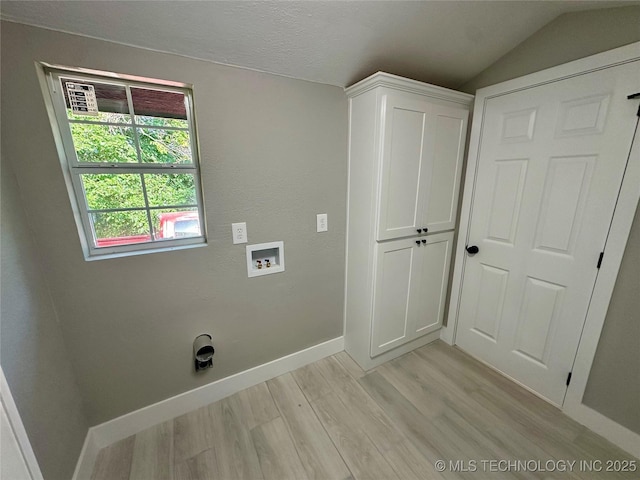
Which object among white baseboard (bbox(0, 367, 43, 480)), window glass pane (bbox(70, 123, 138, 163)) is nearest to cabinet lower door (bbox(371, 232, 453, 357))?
window glass pane (bbox(70, 123, 138, 163))

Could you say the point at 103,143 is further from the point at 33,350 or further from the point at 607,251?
the point at 607,251

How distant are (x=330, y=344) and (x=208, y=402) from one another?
0.96 metres

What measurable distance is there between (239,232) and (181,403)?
1142 millimetres

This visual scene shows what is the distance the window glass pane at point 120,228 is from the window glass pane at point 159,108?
49 cm

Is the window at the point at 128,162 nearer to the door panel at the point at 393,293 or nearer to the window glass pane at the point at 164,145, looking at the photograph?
the window glass pane at the point at 164,145

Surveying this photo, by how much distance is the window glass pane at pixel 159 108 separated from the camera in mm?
1256

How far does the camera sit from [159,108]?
1303 mm

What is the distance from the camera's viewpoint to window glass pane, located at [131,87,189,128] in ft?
4.12

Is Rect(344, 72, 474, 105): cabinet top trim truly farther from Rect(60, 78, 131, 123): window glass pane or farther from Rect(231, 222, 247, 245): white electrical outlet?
Rect(60, 78, 131, 123): window glass pane

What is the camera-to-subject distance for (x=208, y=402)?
164 cm

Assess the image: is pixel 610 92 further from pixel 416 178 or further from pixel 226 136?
pixel 226 136

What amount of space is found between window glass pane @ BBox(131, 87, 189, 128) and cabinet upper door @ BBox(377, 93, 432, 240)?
3.77 feet

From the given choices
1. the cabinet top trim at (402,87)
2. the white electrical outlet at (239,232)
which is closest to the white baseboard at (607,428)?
the cabinet top trim at (402,87)

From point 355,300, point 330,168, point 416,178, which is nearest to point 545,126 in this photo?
point 416,178
